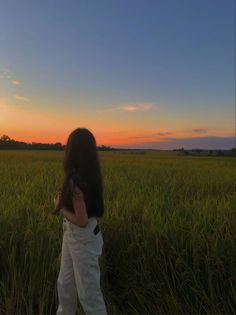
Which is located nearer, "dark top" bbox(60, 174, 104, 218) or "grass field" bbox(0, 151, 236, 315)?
"dark top" bbox(60, 174, 104, 218)

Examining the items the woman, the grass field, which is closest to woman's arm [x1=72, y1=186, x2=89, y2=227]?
the woman

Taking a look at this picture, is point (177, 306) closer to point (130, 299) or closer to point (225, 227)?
point (130, 299)

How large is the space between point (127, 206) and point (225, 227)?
1079 mm

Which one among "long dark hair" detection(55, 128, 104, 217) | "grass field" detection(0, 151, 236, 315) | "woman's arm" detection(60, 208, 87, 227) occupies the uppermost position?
"long dark hair" detection(55, 128, 104, 217)

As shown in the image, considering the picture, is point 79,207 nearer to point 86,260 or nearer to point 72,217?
point 72,217

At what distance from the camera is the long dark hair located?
225 cm

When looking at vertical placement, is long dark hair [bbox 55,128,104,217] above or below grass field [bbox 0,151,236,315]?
above

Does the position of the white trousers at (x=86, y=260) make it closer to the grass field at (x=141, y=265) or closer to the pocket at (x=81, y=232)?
the pocket at (x=81, y=232)

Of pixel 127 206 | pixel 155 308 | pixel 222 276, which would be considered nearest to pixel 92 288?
pixel 155 308

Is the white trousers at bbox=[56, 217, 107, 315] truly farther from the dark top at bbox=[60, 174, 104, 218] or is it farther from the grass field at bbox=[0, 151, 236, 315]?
the grass field at bbox=[0, 151, 236, 315]

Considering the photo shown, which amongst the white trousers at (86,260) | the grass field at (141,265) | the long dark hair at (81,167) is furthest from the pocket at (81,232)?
the grass field at (141,265)

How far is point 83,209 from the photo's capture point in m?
2.22

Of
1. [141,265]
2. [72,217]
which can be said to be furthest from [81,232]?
[141,265]

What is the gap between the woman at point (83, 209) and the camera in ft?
7.37
